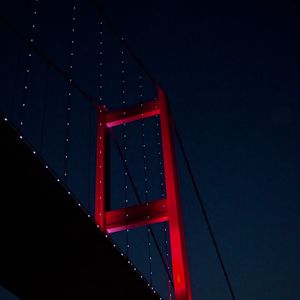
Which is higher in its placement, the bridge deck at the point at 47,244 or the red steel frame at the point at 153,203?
the red steel frame at the point at 153,203

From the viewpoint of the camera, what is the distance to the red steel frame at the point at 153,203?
527 centimetres

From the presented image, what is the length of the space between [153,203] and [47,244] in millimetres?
2143

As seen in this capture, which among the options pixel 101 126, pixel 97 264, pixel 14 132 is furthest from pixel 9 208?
pixel 101 126

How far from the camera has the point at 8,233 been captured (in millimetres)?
3322

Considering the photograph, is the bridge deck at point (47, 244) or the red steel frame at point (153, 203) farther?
the red steel frame at point (153, 203)

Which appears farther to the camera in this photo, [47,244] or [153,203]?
[153,203]

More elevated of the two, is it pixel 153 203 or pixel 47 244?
pixel 153 203

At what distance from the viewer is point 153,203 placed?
5.57 meters

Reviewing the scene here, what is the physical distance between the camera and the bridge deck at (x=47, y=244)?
2.93 m

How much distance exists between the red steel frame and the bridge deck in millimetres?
638

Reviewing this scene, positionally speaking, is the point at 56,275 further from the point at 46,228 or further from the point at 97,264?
the point at 46,228

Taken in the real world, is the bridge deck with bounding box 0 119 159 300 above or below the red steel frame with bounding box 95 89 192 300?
below

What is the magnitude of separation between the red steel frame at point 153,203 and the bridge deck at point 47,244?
0.64 metres

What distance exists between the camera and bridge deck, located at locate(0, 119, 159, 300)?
9.62 ft
